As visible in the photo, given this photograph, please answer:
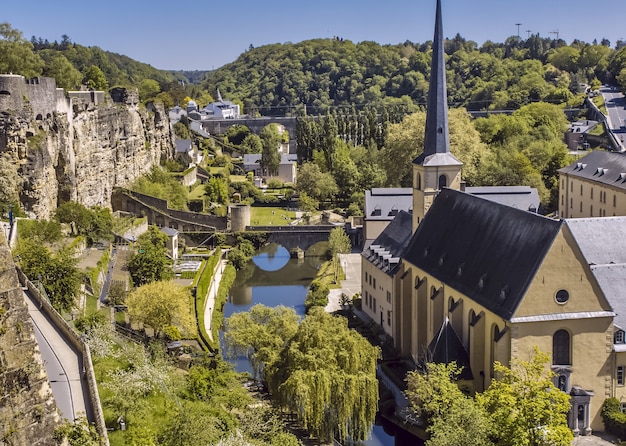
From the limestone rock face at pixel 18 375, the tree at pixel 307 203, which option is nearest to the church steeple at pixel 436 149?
the limestone rock face at pixel 18 375

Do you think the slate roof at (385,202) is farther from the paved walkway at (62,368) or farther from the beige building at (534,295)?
the paved walkway at (62,368)

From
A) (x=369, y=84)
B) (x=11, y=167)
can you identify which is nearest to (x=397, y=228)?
(x=11, y=167)

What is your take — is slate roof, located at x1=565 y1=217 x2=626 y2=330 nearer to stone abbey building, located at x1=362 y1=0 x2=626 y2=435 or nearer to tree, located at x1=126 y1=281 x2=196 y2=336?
stone abbey building, located at x1=362 y1=0 x2=626 y2=435

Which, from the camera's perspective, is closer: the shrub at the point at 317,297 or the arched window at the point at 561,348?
the arched window at the point at 561,348

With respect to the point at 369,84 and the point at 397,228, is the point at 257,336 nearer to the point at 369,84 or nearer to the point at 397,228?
the point at 397,228

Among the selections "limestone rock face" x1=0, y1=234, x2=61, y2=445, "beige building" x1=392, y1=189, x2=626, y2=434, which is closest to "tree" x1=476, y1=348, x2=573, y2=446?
"beige building" x1=392, y1=189, x2=626, y2=434

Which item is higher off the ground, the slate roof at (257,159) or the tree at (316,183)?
the slate roof at (257,159)

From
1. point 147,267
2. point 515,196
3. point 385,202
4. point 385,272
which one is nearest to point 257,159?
point 385,202
